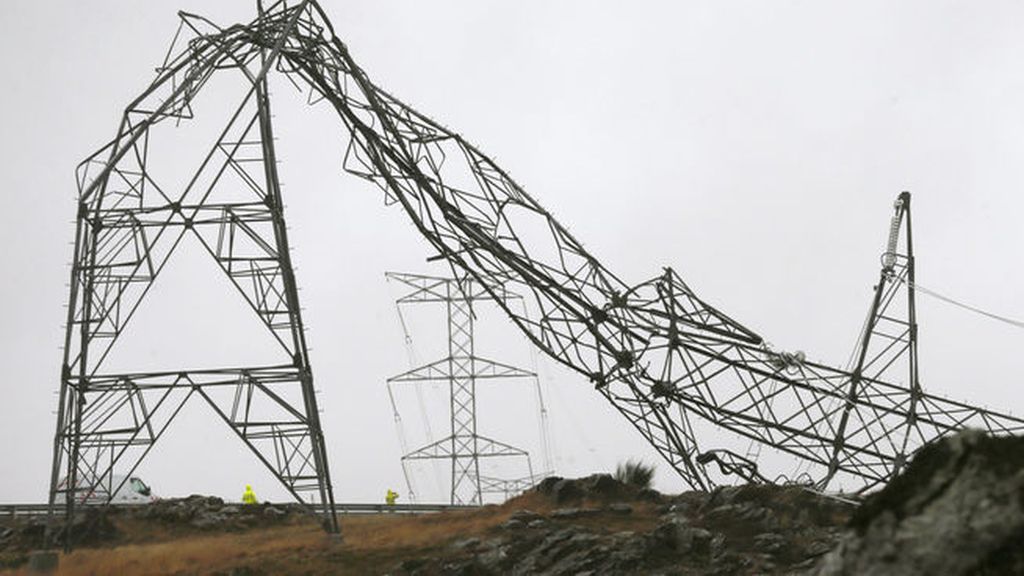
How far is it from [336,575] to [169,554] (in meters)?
6.47

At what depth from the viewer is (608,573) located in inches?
843

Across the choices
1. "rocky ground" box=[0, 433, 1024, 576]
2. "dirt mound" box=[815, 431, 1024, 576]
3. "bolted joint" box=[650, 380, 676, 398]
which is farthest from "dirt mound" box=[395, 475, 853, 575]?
"dirt mound" box=[815, 431, 1024, 576]

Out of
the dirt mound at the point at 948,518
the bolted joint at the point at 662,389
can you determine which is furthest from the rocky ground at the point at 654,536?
the bolted joint at the point at 662,389

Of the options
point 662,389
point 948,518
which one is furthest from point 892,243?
point 948,518

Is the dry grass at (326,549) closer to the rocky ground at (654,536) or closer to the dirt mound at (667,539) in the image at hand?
the rocky ground at (654,536)

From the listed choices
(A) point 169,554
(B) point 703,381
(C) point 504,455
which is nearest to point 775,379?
(B) point 703,381

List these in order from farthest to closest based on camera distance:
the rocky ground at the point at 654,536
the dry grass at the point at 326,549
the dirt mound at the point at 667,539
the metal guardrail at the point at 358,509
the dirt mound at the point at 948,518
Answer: the metal guardrail at the point at 358,509, the dry grass at the point at 326,549, the dirt mound at the point at 667,539, the rocky ground at the point at 654,536, the dirt mound at the point at 948,518

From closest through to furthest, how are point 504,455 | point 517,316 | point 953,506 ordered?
point 953,506, point 517,316, point 504,455

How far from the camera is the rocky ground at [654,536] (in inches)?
349

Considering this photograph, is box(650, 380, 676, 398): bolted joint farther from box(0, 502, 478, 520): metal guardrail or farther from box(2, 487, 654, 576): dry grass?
box(0, 502, 478, 520): metal guardrail

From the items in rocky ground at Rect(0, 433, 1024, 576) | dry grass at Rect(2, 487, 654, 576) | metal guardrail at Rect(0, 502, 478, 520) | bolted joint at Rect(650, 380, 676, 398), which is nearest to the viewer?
rocky ground at Rect(0, 433, 1024, 576)

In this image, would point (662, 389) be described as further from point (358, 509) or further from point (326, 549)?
point (358, 509)

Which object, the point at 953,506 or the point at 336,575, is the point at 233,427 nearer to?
the point at 336,575

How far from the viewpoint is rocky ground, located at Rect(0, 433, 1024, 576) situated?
349 inches
